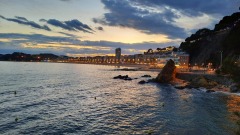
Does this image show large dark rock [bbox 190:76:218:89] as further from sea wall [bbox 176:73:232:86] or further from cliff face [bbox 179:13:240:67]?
cliff face [bbox 179:13:240:67]

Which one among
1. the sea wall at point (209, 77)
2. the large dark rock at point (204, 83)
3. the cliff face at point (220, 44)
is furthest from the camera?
the cliff face at point (220, 44)

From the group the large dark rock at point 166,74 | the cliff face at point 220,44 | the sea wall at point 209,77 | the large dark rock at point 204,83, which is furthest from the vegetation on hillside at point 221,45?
the large dark rock at point 166,74

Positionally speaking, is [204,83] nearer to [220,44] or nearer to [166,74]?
[166,74]

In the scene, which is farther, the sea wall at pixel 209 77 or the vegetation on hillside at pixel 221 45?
the vegetation on hillside at pixel 221 45

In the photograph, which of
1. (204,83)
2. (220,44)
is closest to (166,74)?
(204,83)

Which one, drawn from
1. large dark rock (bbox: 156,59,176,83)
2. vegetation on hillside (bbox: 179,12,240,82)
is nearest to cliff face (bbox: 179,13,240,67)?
vegetation on hillside (bbox: 179,12,240,82)

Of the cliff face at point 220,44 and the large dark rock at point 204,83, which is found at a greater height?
the cliff face at point 220,44

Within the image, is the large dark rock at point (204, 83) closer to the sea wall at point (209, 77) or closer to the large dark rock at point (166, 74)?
the sea wall at point (209, 77)

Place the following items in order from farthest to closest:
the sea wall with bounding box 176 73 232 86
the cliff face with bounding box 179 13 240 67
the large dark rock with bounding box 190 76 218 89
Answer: the cliff face with bounding box 179 13 240 67 → the large dark rock with bounding box 190 76 218 89 → the sea wall with bounding box 176 73 232 86

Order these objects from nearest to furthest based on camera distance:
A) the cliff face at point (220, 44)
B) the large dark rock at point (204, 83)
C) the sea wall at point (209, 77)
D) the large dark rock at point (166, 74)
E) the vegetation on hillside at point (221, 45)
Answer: the sea wall at point (209, 77) < the large dark rock at point (204, 83) < the large dark rock at point (166, 74) < the vegetation on hillside at point (221, 45) < the cliff face at point (220, 44)

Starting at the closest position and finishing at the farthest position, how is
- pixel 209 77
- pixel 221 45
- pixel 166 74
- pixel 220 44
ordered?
pixel 209 77 < pixel 166 74 < pixel 221 45 < pixel 220 44

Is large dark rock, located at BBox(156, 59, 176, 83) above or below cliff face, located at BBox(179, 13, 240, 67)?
below

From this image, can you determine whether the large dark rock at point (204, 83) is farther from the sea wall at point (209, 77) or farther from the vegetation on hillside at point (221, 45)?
the vegetation on hillside at point (221, 45)

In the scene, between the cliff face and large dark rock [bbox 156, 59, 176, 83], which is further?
the cliff face
